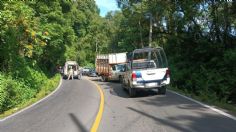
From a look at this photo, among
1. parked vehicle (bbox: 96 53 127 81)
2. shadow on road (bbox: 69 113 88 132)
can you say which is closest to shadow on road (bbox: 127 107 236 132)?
shadow on road (bbox: 69 113 88 132)

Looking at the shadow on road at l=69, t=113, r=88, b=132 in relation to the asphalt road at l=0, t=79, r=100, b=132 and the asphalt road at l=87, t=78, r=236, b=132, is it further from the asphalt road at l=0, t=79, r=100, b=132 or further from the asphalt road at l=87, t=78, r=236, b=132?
the asphalt road at l=87, t=78, r=236, b=132

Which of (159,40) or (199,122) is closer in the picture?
(199,122)

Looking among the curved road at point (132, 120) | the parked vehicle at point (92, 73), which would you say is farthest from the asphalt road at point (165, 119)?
the parked vehicle at point (92, 73)

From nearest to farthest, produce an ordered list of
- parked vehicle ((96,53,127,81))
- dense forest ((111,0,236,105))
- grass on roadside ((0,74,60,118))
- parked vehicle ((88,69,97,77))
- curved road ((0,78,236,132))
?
1. curved road ((0,78,236,132))
2. grass on roadside ((0,74,60,118))
3. dense forest ((111,0,236,105))
4. parked vehicle ((96,53,127,81))
5. parked vehicle ((88,69,97,77))

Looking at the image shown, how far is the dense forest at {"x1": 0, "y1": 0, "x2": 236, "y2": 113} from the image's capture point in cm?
2077

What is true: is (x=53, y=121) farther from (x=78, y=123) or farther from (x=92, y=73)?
(x=92, y=73)

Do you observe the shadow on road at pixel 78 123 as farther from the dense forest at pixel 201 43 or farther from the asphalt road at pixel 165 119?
the dense forest at pixel 201 43

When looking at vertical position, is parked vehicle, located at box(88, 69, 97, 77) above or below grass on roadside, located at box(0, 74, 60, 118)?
above

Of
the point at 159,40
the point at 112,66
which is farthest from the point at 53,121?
the point at 159,40

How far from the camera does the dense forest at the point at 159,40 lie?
68.1ft

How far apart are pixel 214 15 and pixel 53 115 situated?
22594mm

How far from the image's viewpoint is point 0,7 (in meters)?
18.2

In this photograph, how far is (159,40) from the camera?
47.4 m

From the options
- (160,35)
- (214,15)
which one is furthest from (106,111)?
(160,35)
